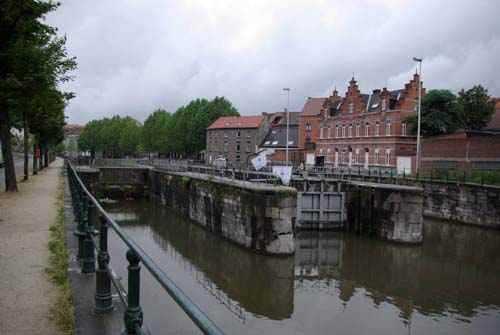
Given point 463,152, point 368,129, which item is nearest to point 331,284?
point 463,152

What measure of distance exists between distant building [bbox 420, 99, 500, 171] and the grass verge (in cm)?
2926

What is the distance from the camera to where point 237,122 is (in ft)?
227

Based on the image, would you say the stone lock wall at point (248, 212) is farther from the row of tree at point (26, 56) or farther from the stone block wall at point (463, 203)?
the stone block wall at point (463, 203)

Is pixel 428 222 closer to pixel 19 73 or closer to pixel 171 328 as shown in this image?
pixel 171 328

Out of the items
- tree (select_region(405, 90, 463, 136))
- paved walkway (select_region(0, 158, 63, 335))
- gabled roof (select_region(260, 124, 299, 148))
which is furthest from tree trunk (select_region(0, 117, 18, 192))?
gabled roof (select_region(260, 124, 299, 148))

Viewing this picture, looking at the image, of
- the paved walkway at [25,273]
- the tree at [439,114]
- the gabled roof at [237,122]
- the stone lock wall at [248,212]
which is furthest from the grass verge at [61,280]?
the gabled roof at [237,122]

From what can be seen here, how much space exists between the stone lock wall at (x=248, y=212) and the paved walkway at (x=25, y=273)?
747 cm

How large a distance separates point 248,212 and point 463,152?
21617 millimetres

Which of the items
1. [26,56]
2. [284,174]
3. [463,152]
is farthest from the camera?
[463,152]

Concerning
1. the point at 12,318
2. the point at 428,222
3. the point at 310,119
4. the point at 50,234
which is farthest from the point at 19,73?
the point at 310,119

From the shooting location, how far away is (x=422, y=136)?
132 feet

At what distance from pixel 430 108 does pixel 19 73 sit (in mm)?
36166

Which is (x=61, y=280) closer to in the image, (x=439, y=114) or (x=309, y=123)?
(x=439, y=114)

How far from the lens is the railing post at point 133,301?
104 inches
